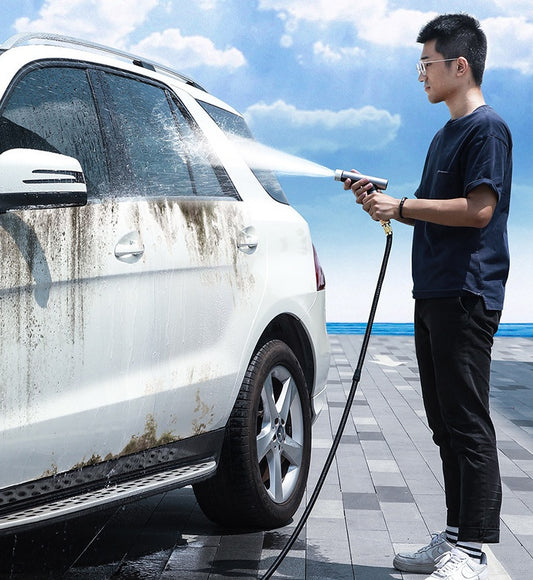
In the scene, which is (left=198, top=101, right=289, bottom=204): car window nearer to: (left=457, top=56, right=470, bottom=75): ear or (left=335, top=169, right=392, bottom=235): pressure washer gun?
(left=335, top=169, right=392, bottom=235): pressure washer gun

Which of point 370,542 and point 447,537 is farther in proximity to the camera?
point 370,542

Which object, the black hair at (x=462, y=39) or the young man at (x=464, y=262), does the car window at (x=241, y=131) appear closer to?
the young man at (x=464, y=262)

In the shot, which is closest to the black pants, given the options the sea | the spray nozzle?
the spray nozzle

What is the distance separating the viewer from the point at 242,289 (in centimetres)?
369

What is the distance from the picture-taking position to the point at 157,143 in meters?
3.58

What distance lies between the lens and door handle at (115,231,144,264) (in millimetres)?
3010

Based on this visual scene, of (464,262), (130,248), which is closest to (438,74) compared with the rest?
(464,262)

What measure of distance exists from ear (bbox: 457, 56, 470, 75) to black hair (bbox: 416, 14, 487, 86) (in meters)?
0.02

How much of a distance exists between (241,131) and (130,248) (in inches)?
59.9

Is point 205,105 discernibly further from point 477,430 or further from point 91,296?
point 477,430

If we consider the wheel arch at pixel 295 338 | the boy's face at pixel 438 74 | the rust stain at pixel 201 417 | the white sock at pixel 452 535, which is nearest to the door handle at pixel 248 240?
the wheel arch at pixel 295 338

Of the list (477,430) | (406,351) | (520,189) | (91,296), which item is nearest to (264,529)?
(477,430)

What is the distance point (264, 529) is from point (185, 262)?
4.42ft

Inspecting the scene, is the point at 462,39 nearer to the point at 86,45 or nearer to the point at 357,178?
the point at 357,178
